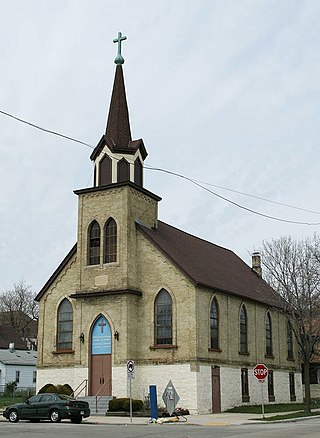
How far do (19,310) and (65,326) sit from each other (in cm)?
6703

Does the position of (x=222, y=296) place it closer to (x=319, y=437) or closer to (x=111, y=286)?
(x=111, y=286)

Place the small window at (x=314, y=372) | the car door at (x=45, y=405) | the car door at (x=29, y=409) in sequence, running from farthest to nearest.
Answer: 1. the small window at (x=314, y=372)
2. the car door at (x=29, y=409)
3. the car door at (x=45, y=405)

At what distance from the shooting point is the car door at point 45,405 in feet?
103

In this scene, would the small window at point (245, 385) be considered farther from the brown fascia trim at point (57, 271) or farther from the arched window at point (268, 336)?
the brown fascia trim at point (57, 271)

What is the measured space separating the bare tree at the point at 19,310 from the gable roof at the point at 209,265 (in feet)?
188

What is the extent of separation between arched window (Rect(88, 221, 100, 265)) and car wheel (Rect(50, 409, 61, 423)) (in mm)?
11660

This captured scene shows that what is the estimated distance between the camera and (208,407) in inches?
1485

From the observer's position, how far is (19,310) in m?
107

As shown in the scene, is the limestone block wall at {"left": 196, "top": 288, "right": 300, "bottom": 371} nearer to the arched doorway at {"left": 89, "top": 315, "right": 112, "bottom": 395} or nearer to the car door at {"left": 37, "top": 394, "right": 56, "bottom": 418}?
the arched doorway at {"left": 89, "top": 315, "right": 112, "bottom": 395}

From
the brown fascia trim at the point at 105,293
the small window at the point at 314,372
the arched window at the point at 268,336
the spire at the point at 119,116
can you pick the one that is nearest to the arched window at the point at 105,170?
the spire at the point at 119,116

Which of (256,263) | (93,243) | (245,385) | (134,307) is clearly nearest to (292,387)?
(245,385)

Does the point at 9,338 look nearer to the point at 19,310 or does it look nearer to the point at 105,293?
the point at 19,310

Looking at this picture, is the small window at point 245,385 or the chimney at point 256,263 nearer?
the small window at point 245,385

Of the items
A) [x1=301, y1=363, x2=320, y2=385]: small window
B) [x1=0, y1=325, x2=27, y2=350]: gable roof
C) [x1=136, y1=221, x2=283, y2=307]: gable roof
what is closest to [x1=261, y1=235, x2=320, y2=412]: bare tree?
[x1=136, y1=221, x2=283, y2=307]: gable roof
